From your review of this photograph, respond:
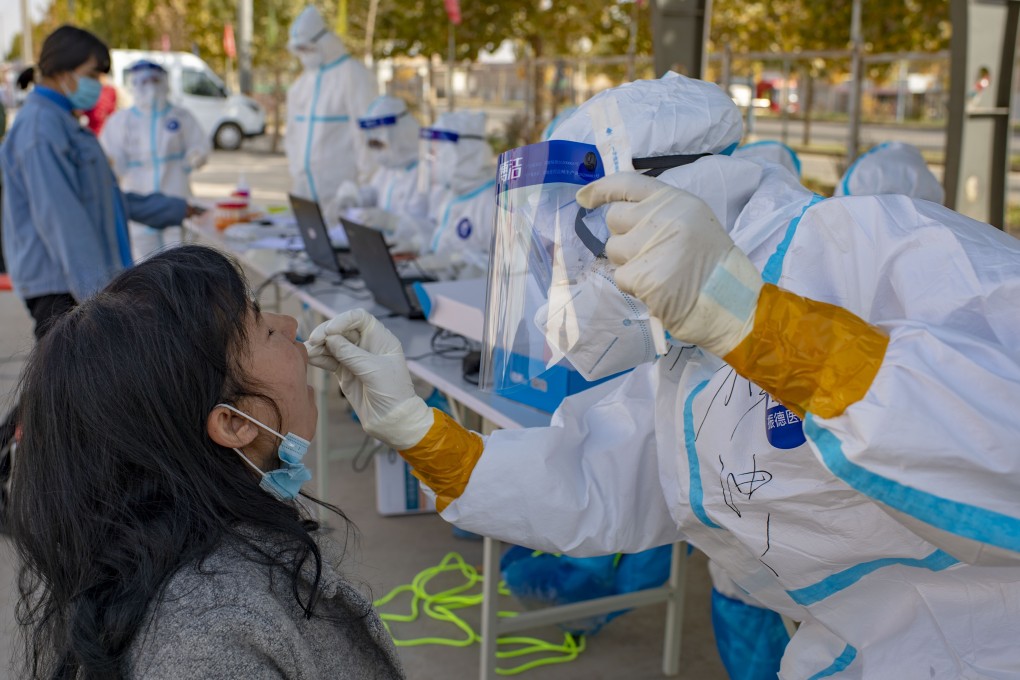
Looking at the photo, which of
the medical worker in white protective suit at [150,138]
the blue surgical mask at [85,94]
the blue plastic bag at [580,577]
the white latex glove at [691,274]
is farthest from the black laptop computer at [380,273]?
the medical worker in white protective suit at [150,138]

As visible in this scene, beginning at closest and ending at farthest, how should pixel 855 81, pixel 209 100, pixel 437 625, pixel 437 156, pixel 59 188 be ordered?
pixel 437 625 < pixel 59 188 < pixel 437 156 < pixel 855 81 < pixel 209 100

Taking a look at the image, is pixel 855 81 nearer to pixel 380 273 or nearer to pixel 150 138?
pixel 150 138

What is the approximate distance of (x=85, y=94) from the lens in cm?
335

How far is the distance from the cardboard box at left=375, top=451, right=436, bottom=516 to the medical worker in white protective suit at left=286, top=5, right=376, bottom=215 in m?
2.64

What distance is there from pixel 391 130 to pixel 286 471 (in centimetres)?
433

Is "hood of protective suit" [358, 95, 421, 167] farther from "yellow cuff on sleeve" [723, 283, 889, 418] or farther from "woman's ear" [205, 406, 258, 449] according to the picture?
"yellow cuff on sleeve" [723, 283, 889, 418]

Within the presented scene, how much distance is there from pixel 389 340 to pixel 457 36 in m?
12.6

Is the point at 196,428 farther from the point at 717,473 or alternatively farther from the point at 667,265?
the point at 717,473

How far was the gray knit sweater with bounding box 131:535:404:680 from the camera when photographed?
0.96 meters

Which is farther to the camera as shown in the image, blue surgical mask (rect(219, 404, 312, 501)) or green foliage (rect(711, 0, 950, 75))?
green foliage (rect(711, 0, 950, 75))

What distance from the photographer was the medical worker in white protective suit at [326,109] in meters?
5.89

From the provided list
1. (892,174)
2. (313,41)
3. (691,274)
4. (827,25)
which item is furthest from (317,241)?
(827,25)

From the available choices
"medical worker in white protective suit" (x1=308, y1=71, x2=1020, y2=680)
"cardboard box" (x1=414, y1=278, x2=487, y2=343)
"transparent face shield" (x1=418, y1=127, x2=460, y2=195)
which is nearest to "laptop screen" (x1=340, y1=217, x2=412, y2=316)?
"cardboard box" (x1=414, y1=278, x2=487, y2=343)

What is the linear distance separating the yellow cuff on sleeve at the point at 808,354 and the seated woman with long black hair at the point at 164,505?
22.3 inches
